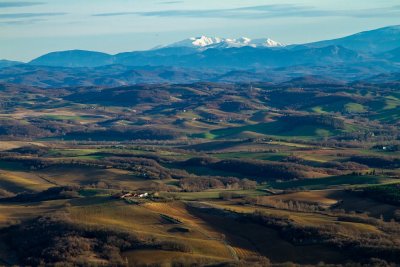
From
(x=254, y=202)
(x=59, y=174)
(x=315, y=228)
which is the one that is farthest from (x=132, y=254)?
(x=59, y=174)

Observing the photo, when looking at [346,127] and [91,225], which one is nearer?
[91,225]

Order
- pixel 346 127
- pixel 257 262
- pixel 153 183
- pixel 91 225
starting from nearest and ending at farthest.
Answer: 1. pixel 257 262
2. pixel 91 225
3. pixel 153 183
4. pixel 346 127

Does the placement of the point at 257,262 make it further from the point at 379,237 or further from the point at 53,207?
the point at 53,207

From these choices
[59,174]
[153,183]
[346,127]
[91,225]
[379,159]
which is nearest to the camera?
[91,225]

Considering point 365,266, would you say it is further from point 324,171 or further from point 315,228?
point 324,171

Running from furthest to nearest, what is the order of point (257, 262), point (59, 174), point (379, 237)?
point (59, 174)
point (379, 237)
point (257, 262)

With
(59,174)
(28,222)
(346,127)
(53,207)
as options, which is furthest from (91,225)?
(346,127)

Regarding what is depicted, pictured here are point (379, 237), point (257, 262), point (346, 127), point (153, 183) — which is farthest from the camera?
point (346, 127)

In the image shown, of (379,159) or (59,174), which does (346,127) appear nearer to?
(379,159)

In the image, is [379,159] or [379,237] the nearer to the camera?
[379,237]
